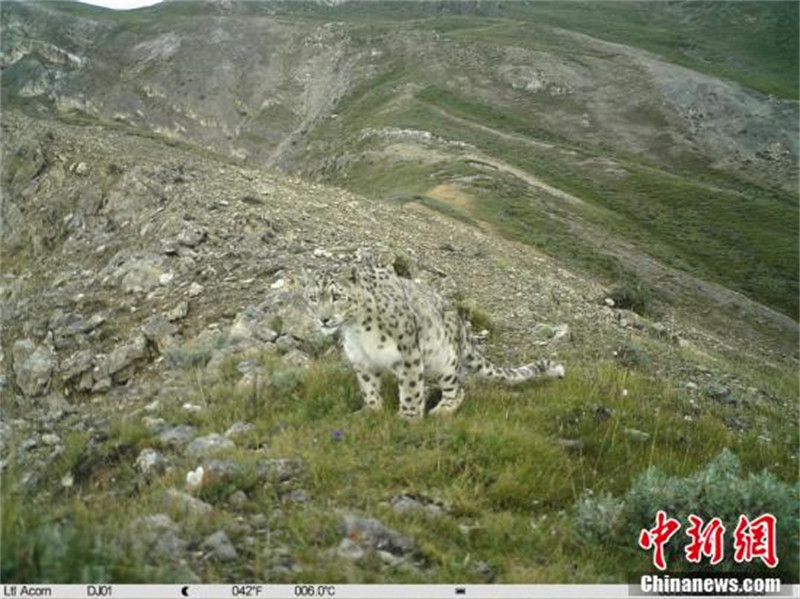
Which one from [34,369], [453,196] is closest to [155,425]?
[34,369]

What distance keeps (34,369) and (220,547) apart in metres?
12.3

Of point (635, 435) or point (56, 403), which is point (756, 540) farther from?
point (56, 403)

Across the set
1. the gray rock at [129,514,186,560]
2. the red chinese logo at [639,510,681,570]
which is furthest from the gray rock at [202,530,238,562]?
the red chinese logo at [639,510,681,570]

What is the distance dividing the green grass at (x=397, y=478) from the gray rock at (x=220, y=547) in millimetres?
112

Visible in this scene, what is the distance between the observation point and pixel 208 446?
9.45m

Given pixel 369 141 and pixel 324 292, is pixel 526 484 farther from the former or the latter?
pixel 369 141

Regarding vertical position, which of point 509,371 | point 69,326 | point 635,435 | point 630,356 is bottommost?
point 69,326

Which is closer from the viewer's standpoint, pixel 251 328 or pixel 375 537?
pixel 375 537

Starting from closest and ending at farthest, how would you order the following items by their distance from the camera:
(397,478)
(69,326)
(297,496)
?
(297,496), (397,478), (69,326)

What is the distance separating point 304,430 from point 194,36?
165m

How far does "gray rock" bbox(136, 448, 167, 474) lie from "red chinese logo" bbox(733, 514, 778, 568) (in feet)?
19.4

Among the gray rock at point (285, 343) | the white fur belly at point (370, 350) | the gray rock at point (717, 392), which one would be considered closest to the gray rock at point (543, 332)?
the gray rock at point (717, 392)

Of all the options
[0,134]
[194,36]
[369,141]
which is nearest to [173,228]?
[0,134]

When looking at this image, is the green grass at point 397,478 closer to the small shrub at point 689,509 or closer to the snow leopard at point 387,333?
the small shrub at point 689,509
